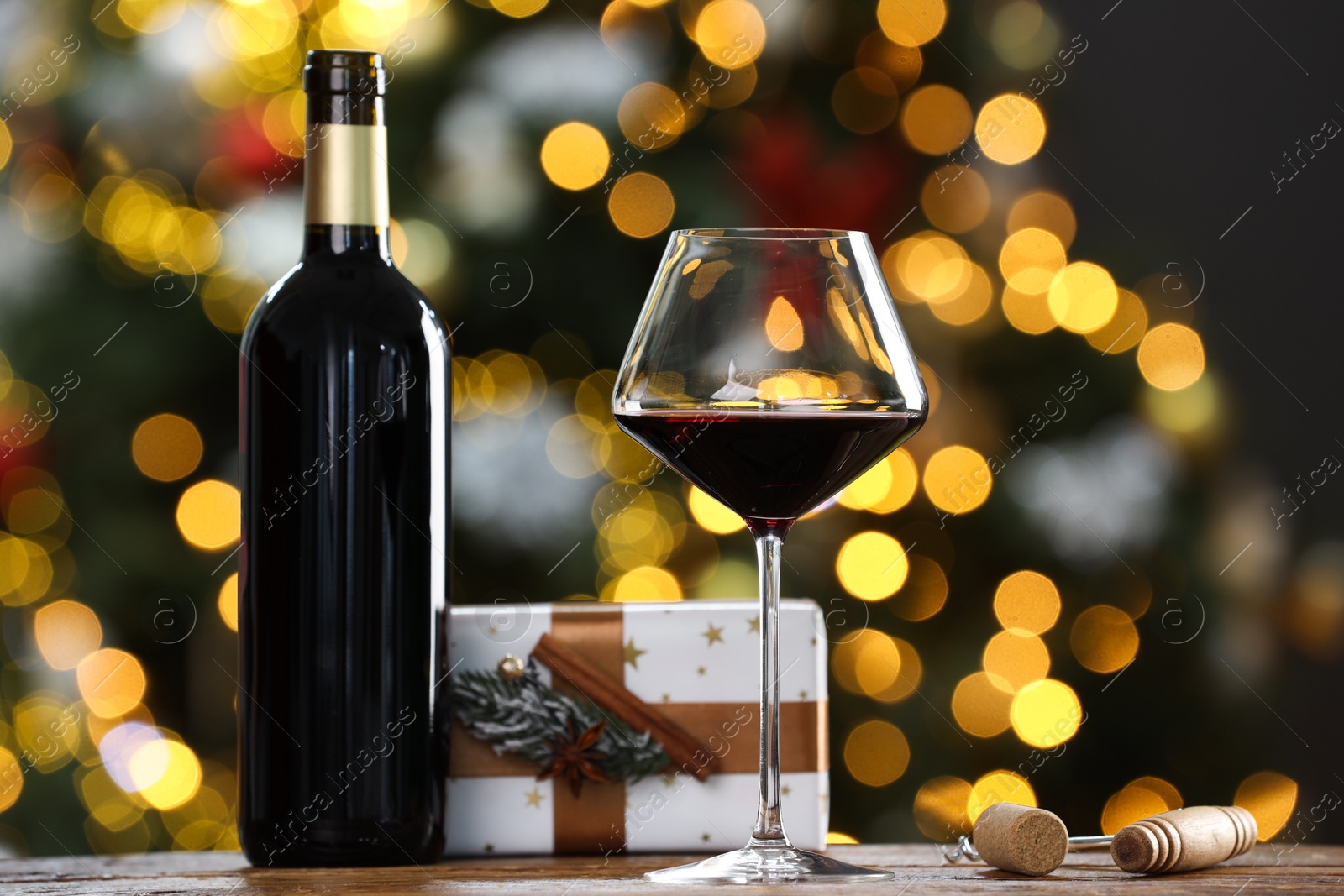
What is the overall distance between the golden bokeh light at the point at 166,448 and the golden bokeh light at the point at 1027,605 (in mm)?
979

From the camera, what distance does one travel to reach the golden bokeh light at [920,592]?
1607mm

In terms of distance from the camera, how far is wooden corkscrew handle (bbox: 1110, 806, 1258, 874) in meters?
0.65

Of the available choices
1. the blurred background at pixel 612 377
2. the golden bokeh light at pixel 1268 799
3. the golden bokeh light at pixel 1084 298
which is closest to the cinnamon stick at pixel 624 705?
the blurred background at pixel 612 377

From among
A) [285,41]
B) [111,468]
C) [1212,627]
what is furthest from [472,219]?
[1212,627]

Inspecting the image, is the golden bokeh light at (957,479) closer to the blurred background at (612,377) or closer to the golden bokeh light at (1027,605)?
the blurred background at (612,377)

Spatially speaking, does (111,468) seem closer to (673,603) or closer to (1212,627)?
(673,603)

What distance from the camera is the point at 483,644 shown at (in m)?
0.77

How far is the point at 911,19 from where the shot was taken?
163 centimetres

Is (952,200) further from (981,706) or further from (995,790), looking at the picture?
(995,790)

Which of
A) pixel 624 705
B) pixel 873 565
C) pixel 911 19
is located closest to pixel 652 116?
pixel 911 19

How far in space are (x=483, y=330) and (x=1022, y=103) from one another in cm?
79

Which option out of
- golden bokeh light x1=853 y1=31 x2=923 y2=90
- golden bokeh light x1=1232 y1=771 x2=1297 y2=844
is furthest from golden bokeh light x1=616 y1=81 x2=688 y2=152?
golden bokeh light x1=1232 y1=771 x2=1297 y2=844

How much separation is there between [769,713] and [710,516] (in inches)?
37.2

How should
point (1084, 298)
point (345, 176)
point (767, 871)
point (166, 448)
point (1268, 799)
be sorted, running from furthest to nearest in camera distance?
point (1268, 799) → point (1084, 298) → point (166, 448) → point (345, 176) → point (767, 871)
